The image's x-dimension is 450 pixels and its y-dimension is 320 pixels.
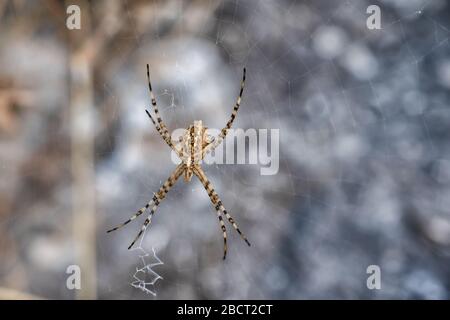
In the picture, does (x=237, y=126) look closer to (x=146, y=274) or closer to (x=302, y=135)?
(x=302, y=135)

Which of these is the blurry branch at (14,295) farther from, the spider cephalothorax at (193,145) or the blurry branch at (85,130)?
the spider cephalothorax at (193,145)

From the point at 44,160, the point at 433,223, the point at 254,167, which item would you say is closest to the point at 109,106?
the point at 44,160

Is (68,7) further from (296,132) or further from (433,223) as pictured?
(433,223)

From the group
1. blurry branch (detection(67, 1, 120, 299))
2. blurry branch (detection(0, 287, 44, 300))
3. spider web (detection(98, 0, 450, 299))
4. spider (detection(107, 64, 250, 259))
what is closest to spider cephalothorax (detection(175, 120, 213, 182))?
spider (detection(107, 64, 250, 259))

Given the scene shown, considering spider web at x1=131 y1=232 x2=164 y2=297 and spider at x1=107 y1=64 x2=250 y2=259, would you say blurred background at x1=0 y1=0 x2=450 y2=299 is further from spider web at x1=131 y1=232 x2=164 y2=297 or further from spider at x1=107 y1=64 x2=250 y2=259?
spider at x1=107 y1=64 x2=250 y2=259

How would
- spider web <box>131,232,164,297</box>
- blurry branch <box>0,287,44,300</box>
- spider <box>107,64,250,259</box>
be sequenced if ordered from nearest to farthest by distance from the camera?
spider <box>107,64,250,259</box> → blurry branch <box>0,287,44,300</box> → spider web <box>131,232,164,297</box>

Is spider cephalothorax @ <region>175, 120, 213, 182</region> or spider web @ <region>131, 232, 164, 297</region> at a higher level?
spider cephalothorax @ <region>175, 120, 213, 182</region>

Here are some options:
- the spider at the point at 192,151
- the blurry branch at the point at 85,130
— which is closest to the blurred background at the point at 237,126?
the blurry branch at the point at 85,130
